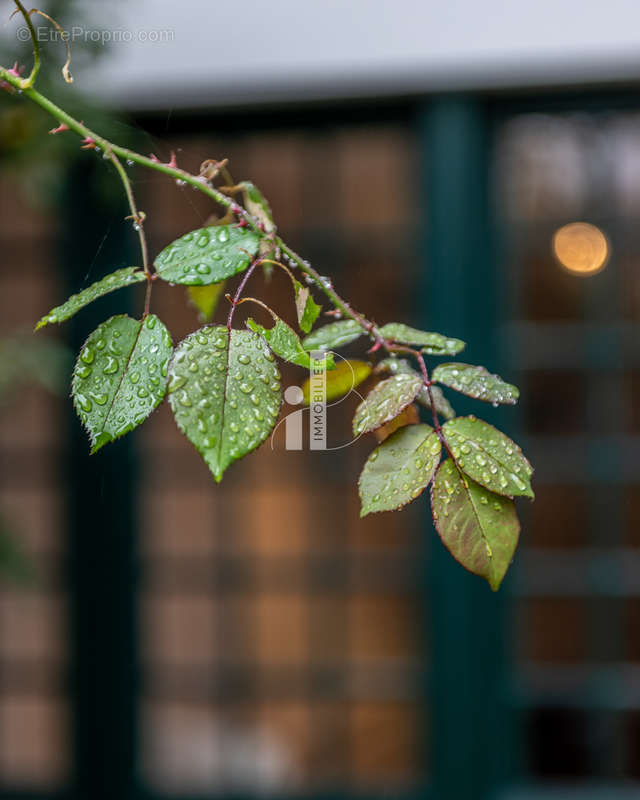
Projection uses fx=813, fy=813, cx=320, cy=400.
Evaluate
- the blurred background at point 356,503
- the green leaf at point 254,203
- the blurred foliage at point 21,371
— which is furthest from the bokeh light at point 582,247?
the green leaf at point 254,203

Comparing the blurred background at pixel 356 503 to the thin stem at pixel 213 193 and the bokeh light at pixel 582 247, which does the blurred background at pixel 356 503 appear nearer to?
the bokeh light at pixel 582 247

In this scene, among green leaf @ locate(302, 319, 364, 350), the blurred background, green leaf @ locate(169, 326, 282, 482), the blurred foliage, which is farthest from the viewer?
the blurred background

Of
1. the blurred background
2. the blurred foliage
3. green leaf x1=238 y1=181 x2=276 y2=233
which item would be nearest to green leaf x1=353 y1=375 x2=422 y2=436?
green leaf x1=238 y1=181 x2=276 y2=233

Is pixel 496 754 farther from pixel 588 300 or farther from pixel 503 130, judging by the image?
pixel 503 130

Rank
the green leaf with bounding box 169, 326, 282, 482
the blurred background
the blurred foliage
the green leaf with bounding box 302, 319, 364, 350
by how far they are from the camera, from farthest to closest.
→ the blurred background, the blurred foliage, the green leaf with bounding box 302, 319, 364, 350, the green leaf with bounding box 169, 326, 282, 482

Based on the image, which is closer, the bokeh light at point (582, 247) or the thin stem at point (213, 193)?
the thin stem at point (213, 193)

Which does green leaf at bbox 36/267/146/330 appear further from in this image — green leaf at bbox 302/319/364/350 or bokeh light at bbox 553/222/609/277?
bokeh light at bbox 553/222/609/277
